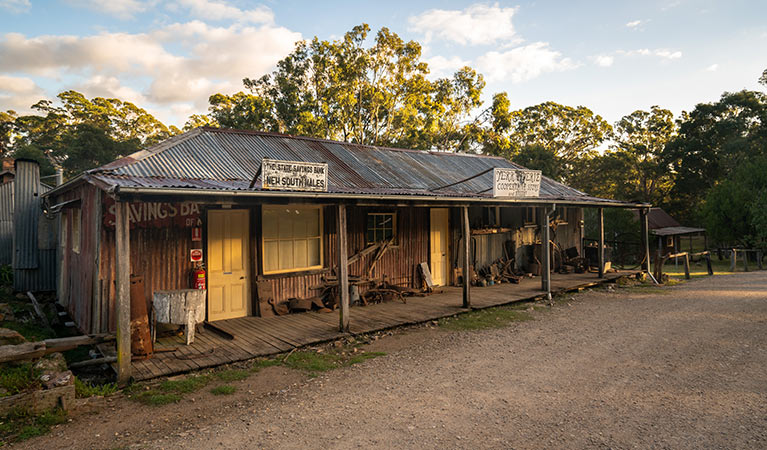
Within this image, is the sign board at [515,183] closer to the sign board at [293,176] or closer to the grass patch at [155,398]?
the sign board at [293,176]

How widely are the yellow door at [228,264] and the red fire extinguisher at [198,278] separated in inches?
12.6

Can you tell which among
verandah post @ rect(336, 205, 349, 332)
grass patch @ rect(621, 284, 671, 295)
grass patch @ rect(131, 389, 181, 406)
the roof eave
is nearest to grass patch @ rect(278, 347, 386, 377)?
verandah post @ rect(336, 205, 349, 332)

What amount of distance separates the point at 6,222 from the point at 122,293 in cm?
1038

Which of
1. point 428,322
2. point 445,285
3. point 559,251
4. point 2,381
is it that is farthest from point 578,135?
point 2,381

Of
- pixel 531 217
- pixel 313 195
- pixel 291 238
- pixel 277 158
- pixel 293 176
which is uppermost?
pixel 277 158

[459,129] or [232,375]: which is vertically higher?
[459,129]

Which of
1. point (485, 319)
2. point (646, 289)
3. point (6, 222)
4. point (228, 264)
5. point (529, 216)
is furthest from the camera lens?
point (529, 216)

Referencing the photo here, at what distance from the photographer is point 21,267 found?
10867mm

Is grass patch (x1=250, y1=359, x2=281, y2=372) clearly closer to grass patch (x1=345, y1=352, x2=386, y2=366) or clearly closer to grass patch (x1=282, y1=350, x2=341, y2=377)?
grass patch (x1=282, y1=350, x2=341, y2=377)

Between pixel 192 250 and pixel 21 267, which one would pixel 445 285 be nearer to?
pixel 192 250

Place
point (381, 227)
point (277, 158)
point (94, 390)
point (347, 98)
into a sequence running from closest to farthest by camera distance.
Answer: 1. point (94, 390)
2. point (277, 158)
3. point (381, 227)
4. point (347, 98)

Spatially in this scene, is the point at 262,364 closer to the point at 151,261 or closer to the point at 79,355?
the point at 151,261

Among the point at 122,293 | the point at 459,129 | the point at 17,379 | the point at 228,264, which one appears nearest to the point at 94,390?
the point at 17,379

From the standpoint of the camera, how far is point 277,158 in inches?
385
